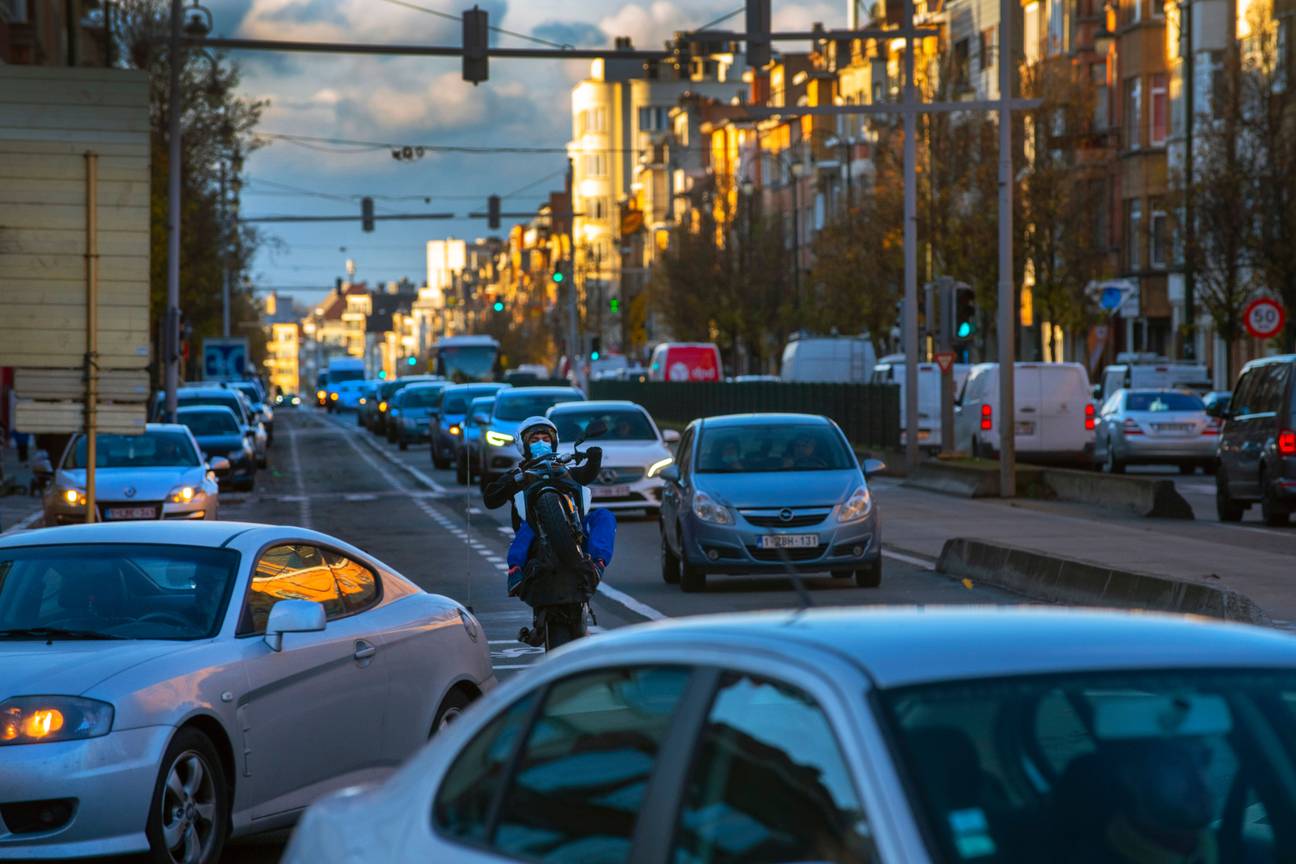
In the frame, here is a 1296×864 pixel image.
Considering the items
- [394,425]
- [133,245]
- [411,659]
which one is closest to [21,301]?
[133,245]

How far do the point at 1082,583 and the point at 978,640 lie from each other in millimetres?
14990

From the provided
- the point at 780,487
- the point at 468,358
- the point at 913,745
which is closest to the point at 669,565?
the point at 780,487

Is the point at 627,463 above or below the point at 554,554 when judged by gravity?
below

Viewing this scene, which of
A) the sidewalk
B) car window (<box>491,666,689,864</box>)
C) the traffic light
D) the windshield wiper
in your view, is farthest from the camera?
the traffic light

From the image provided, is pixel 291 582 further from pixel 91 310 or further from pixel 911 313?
pixel 911 313

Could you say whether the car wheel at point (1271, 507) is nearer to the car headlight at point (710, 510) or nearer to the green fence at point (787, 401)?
the car headlight at point (710, 510)

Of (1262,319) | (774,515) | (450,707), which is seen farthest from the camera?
(1262,319)

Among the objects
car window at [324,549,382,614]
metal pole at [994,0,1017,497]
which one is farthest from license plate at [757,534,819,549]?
metal pole at [994,0,1017,497]

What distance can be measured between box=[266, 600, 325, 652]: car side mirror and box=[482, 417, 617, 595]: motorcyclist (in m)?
2.83

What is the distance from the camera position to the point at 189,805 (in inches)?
342

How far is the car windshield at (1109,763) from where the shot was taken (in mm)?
3848

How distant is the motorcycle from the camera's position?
38.9 feet

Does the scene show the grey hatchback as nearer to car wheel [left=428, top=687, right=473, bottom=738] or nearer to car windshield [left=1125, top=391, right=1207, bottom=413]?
car wheel [left=428, top=687, right=473, bottom=738]

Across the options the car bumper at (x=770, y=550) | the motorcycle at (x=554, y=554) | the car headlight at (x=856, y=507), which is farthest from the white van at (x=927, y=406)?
the motorcycle at (x=554, y=554)
